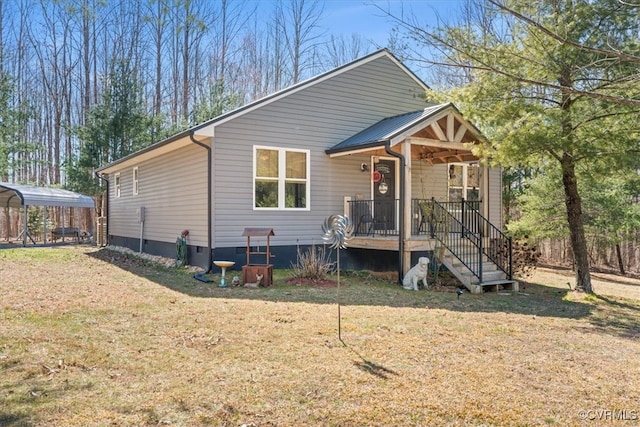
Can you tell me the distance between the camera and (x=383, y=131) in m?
11.0

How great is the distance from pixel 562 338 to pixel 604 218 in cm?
1057

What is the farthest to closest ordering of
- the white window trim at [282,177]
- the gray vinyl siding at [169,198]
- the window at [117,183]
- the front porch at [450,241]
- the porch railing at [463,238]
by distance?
the window at [117,183] → the gray vinyl siding at [169,198] → the white window trim at [282,177] → the porch railing at [463,238] → the front porch at [450,241]

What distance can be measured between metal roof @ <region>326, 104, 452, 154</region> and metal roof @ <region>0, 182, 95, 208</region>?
12.1 m

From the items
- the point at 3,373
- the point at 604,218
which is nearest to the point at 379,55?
the point at 604,218

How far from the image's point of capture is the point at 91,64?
2630 centimetres

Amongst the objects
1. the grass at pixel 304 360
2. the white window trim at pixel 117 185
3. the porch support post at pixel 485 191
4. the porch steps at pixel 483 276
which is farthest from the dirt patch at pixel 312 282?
the white window trim at pixel 117 185

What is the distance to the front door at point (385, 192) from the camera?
11.9 m

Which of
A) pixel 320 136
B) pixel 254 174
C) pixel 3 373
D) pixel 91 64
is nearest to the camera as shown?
pixel 3 373

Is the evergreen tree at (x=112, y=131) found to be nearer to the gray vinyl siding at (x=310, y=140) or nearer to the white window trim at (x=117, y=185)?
the white window trim at (x=117, y=185)

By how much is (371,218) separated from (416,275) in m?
2.66

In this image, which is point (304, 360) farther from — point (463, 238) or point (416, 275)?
point (463, 238)

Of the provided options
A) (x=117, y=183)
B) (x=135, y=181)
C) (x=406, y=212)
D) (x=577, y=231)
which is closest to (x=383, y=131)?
(x=406, y=212)

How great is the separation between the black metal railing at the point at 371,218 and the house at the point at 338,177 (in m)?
0.03

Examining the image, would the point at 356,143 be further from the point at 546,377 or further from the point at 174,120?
the point at 174,120
